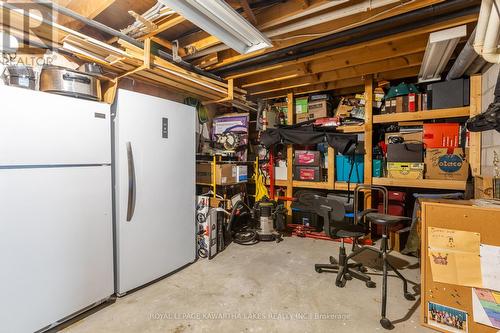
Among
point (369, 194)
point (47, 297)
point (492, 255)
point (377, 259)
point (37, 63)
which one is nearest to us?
point (492, 255)

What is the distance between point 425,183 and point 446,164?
0.35 meters

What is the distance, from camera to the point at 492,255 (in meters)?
A: 1.60

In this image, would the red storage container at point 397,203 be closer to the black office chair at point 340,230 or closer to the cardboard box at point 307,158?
the cardboard box at point 307,158

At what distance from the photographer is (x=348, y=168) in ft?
12.5

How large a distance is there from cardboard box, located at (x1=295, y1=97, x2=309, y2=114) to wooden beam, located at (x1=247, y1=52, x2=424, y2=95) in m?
0.42

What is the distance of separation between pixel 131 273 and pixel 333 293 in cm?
201

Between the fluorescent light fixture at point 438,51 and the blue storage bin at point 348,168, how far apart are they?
1.40 m

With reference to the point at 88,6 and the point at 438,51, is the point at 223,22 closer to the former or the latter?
the point at 88,6

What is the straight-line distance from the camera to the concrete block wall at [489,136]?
93.8 inches

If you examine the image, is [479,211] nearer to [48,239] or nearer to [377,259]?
[377,259]

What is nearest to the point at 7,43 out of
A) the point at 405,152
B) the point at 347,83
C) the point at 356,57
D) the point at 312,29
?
the point at 312,29

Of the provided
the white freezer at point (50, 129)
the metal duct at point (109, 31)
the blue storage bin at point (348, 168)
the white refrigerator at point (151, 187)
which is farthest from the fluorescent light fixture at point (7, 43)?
the blue storage bin at point (348, 168)

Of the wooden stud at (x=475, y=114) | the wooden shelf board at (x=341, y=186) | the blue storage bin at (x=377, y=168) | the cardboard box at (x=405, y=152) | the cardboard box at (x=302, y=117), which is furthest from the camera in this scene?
the cardboard box at (x=302, y=117)

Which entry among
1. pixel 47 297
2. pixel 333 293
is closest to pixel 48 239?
pixel 47 297
